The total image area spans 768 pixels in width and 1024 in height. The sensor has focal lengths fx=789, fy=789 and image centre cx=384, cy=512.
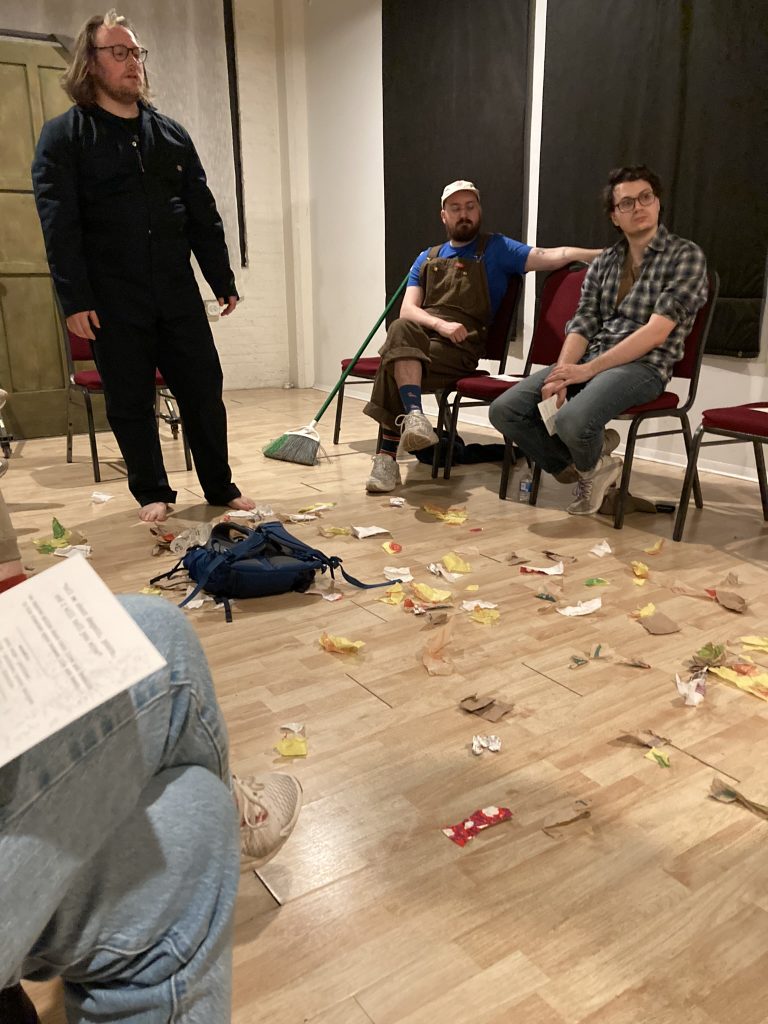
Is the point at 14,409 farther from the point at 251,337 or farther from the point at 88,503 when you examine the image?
the point at 251,337

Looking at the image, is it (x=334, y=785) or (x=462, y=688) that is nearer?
(x=334, y=785)

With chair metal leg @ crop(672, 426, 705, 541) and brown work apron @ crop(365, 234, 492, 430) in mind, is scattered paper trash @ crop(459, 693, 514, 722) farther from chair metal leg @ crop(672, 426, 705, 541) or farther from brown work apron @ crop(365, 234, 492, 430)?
brown work apron @ crop(365, 234, 492, 430)

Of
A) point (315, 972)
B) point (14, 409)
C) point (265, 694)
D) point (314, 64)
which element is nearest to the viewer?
point (315, 972)

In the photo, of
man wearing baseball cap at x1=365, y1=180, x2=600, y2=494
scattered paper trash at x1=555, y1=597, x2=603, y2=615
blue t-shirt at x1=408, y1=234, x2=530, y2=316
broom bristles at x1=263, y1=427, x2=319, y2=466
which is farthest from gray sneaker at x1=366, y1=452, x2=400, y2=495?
scattered paper trash at x1=555, y1=597, x2=603, y2=615

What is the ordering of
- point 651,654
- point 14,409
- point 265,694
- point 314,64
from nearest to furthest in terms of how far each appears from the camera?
1. point 265,694
2. point 651,654
3. point 14,409
4. point 314,64

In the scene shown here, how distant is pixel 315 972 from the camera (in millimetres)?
1029

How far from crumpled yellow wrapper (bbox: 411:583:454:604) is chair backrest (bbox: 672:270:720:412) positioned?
121 cm

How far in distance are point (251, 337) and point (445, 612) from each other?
15.8 ft

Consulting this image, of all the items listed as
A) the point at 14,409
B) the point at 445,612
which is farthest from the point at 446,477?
the point at 14,409

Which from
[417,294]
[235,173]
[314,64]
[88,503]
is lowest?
[88,503]

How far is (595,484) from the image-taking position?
290 centimetres

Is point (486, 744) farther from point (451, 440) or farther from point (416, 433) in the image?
point (451, 440)

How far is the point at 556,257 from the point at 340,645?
2164 mm

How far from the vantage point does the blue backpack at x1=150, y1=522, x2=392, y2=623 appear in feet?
7.25
